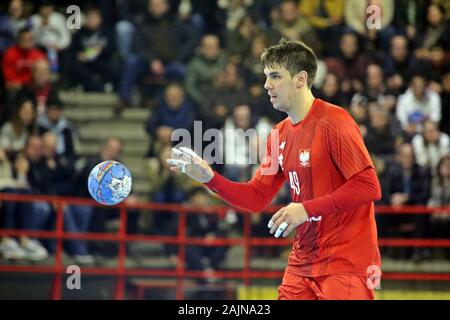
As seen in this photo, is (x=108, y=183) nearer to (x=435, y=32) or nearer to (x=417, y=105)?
(x=417, y=105)

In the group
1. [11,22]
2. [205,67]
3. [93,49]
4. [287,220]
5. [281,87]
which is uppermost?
[11,22]

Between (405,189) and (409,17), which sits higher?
(409,17)

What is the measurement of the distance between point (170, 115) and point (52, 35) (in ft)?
8.32

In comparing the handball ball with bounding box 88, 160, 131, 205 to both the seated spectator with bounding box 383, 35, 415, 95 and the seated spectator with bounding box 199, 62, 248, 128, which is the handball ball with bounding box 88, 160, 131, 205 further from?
the seated spectator with bounding box 383, 35, 415, 95

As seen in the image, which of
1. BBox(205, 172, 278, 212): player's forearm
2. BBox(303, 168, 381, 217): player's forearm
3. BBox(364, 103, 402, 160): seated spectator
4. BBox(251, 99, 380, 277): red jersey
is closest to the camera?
BBox(303, 168, 381, 217): player's forearm

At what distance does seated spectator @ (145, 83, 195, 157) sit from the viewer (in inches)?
504

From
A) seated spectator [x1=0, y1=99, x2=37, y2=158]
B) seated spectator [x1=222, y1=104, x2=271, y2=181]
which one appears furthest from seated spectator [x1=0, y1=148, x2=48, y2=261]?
seated spectator [x1=222, y1=104, x2=271, y2=181]

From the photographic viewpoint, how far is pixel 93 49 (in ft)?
46.2

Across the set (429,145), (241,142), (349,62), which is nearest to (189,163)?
(241,142)

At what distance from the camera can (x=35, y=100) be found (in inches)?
514

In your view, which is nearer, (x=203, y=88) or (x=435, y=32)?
(x=203, y=88)

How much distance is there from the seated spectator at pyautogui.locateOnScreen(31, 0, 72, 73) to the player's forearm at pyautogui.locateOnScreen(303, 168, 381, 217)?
9.18 m

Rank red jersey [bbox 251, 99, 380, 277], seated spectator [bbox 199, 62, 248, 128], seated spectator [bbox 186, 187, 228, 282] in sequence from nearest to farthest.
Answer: red jersey [bbox 251, 99, 380, 277] → seated spectator [bbox 186, 187, 228, 282] → seated spectator [bbox 199, 62, 248, 128]
